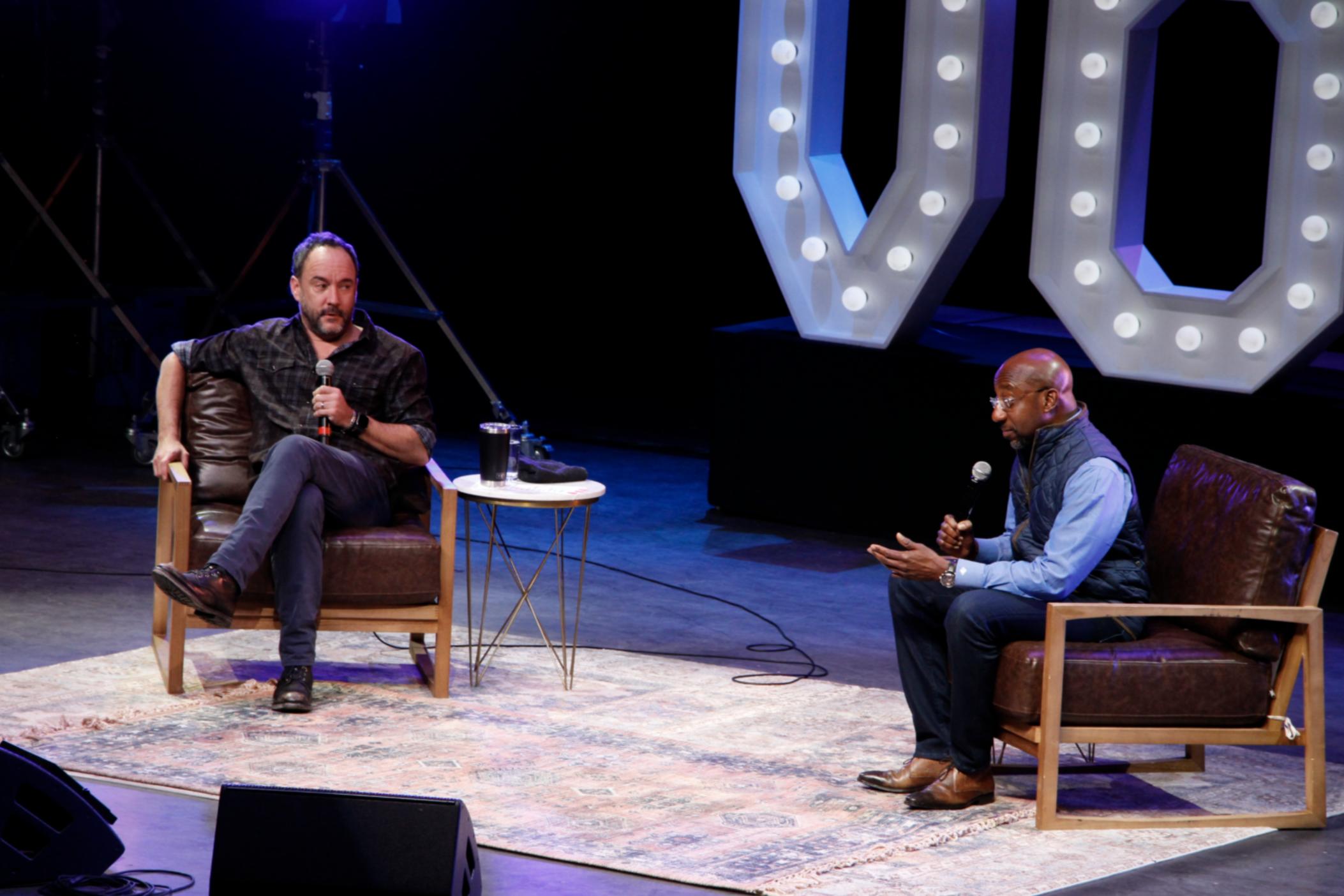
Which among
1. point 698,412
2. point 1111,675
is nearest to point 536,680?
point 1111,675

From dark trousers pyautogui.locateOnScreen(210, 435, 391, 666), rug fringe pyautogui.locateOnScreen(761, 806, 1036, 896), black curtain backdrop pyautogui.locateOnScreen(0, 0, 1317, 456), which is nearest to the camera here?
rug fringe pyautogui.locateOnScreen(761, 806, 1036, 896)

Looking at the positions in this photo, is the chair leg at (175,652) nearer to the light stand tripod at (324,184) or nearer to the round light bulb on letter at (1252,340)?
the light stand tripod at (324,184)

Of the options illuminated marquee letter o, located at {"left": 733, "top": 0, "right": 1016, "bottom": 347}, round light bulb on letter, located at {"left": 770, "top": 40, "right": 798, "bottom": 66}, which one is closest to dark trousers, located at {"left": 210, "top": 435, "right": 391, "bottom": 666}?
illuminated marquee letter o, located at {"left": 733, "top": 0, "right": 1016, "bottom": 347}

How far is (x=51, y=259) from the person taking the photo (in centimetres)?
1053

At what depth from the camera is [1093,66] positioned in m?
7.15

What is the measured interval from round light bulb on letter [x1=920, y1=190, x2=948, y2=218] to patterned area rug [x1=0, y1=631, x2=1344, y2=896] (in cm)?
240

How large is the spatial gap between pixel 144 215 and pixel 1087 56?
562 cm

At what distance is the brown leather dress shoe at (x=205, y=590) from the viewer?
506 cm

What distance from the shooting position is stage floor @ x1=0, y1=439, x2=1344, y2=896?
417 cm

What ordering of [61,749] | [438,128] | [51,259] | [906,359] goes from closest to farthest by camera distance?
1. [61,749]
2. [906,359]
3. [51,259]
4. [438,128]

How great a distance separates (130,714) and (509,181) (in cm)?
685

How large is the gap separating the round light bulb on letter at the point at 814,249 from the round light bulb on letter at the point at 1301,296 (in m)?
1.87

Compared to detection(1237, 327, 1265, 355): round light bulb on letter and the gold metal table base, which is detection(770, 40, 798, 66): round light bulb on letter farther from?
the gold metal table base

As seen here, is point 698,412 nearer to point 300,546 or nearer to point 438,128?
point 438,128
